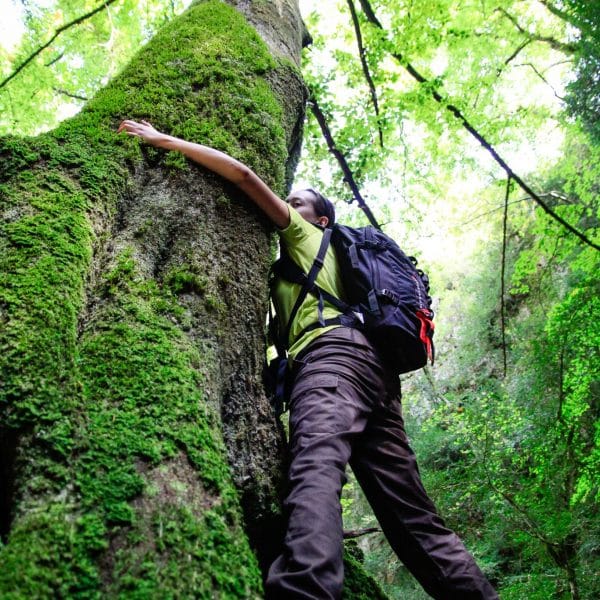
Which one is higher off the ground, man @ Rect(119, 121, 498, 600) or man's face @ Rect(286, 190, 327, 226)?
man's face @ Rect(286, 190, 327, 226)

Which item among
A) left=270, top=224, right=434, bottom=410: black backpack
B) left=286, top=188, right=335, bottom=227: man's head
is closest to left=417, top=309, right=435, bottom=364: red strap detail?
left=270, top=224, right=434, bottom=410: black backpack

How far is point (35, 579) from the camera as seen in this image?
1079mm

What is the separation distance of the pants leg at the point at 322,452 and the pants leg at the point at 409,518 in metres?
0.27

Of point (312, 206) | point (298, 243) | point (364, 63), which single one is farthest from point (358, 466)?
point (364, 63)

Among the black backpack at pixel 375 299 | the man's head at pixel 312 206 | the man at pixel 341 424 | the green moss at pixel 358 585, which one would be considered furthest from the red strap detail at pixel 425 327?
the green moss at pixel 358 585

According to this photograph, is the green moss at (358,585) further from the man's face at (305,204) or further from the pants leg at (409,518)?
the man's face at (305,204)

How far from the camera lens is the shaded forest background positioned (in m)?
5.47

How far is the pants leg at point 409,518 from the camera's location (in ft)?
7.82

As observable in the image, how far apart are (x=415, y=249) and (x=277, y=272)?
7.29 metres

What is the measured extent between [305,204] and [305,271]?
2.89ft

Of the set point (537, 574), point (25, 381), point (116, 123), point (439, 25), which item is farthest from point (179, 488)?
point (439, 25)

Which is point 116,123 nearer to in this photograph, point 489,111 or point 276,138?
point 276,138

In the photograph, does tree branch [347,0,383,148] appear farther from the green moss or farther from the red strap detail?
the green moss

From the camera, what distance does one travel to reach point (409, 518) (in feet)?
8.13
